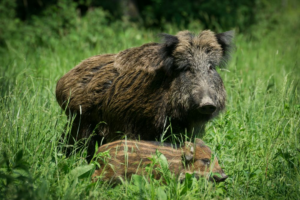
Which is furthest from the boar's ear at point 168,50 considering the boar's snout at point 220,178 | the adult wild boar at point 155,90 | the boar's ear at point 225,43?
the boar's snout at point 220,178

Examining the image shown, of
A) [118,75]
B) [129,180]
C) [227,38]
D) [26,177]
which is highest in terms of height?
[227,38]

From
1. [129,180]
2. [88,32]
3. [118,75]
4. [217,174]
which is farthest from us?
[88,32]

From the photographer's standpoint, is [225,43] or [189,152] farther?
[225,43]

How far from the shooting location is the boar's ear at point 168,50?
12.8 ft

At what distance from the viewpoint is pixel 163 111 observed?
152 inches

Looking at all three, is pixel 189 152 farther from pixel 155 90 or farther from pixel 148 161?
pixel 155 90

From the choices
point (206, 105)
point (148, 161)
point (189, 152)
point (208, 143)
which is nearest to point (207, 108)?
point (206, 105)

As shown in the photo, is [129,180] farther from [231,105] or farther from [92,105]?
[231,105]

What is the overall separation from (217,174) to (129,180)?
2.59 ft

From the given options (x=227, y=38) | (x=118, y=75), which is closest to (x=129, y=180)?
(x=118, y=75)

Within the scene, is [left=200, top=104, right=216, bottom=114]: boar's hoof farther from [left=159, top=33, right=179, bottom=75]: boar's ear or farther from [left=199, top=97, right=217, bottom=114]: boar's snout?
[left=159, top=33, right=179, bottom=75]: boar's ear

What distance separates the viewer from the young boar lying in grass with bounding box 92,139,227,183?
324 cm

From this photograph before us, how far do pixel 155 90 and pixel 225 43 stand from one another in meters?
1.01

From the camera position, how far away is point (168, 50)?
397cm
